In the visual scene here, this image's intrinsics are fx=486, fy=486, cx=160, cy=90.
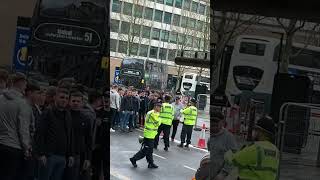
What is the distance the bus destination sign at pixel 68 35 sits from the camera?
7.04 ft

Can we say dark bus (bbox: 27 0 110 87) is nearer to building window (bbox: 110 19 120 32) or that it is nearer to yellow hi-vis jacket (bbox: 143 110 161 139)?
building window (bbox: 110 19 120 32)

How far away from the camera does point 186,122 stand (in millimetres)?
1724

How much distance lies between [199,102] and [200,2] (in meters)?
0.36

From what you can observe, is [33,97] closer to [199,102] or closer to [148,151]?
[148,151]

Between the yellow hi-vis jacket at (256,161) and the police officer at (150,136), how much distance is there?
12.3 inches

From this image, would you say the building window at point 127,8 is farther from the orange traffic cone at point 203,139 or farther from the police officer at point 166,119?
the orange traffic cone at point 203,139

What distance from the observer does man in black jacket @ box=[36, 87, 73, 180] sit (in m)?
2.23

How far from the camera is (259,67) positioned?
1611 millimetres

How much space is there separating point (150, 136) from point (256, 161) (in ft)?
1.35

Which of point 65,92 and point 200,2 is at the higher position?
point 200,2

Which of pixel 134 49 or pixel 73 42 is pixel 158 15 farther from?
pixel 73 42

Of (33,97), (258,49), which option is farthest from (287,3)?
(33,97)

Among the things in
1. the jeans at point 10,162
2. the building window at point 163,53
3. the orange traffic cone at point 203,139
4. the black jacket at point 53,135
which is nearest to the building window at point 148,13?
the building window at point 163,53

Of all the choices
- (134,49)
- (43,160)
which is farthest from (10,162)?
(134,49)
